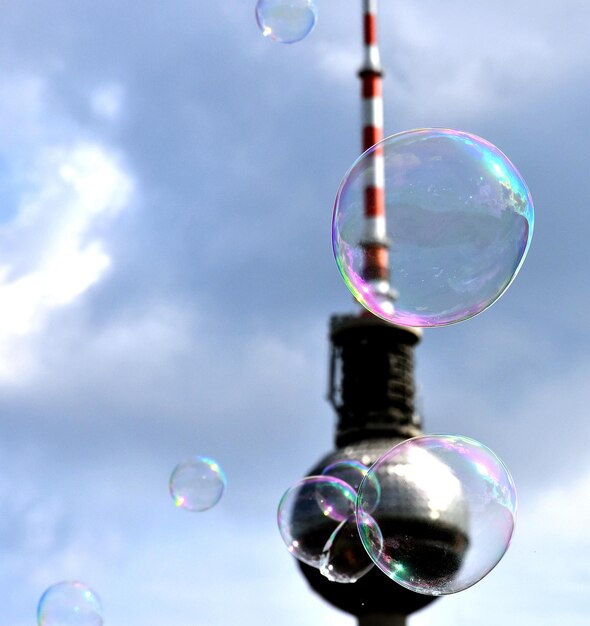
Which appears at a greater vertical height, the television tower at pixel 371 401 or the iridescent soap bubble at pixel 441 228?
the television tower at pixel 371 401

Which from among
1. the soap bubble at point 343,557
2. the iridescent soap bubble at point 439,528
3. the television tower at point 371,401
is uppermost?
the television tower at point 371,401

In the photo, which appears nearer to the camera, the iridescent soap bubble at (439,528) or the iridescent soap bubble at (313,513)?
the iridescent soap bubble at (439,528)

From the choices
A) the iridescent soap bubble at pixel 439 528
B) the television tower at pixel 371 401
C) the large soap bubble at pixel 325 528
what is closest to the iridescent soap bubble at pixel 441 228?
the iridescent soap bubble at pixel 439 528

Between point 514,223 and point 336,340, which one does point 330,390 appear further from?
point 514,223

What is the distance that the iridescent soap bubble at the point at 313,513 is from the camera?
14758 millimetres

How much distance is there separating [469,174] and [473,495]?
2.98m

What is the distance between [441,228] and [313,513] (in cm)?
564

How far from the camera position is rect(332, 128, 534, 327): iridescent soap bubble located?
10.4m

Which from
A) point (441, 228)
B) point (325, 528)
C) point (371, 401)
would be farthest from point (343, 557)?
point (371, 401)

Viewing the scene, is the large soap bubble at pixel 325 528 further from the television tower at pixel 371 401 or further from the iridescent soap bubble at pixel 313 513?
the television tower at pixel 371 401

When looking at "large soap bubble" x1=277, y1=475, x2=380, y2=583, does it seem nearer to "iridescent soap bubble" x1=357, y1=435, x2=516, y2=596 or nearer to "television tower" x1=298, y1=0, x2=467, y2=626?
"iridescent soap bubble" x1=357, y1=435, x2=516, y2=596

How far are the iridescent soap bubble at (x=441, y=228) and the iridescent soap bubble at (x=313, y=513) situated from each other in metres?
4.85

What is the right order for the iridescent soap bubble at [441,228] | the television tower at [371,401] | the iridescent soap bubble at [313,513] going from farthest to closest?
the television tower at [371,401]
the iridescent soap bubble at [313,513]
the iridescent soap bubble at [441,228]

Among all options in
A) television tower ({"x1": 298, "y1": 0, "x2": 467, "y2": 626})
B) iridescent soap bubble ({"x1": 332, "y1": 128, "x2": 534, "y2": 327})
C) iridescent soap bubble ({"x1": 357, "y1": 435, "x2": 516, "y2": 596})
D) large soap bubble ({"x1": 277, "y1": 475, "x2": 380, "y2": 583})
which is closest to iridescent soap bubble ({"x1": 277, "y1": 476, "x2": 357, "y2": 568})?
large soap bubble ({"x1": 277, "y1": 475, "x2": 380, "y2": 583})
